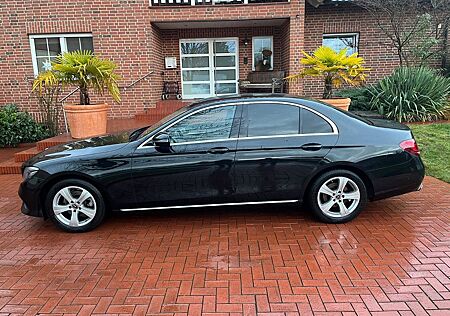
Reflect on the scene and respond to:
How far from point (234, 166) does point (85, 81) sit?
4348 mm

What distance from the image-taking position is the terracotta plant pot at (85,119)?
7172 millimetres

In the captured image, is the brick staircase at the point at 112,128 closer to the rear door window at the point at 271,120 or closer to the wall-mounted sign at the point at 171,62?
the wall-mounted sign at the point at 171,62

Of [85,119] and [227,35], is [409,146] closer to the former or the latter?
[85,119]

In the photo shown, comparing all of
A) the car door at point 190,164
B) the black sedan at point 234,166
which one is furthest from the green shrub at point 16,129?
the car door at point 190,164

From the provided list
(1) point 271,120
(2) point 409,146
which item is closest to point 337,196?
(2) point 409,146

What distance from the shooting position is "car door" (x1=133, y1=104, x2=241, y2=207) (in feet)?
13.5

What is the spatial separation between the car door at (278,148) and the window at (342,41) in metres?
9.31

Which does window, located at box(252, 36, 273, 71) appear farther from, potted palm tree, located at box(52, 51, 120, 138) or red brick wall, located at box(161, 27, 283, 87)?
potted palm tree, located at box(52, 51, 120, 138)

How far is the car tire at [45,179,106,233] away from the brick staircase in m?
2.38

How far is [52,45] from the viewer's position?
1077 cm

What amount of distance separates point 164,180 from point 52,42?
8811 mm

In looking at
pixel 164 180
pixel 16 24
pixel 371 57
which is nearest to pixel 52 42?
pixel 16 24

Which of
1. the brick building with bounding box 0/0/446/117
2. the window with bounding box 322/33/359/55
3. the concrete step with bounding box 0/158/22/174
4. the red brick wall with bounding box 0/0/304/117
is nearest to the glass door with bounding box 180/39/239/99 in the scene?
the brick building with bounding box 0/0/446/117

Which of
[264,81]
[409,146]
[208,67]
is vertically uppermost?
[208,67]
